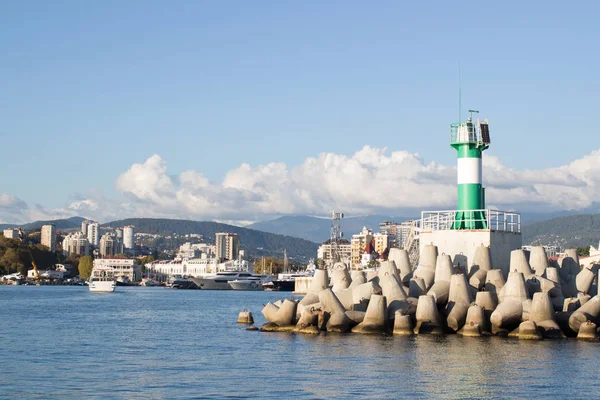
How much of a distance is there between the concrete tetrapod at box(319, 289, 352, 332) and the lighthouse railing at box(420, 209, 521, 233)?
7.29 meters

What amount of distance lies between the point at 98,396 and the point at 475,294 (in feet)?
59.0

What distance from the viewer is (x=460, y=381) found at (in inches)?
1033

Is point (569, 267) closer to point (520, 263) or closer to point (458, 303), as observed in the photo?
point (520, 263)

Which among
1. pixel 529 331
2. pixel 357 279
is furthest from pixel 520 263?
pixel 357 279

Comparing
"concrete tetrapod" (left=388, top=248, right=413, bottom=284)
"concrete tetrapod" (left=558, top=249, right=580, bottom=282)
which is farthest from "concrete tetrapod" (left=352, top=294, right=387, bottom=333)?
"concrete tetrapod" (left=558, top=249, right=580, bottom=282)

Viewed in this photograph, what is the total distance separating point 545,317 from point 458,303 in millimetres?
3345

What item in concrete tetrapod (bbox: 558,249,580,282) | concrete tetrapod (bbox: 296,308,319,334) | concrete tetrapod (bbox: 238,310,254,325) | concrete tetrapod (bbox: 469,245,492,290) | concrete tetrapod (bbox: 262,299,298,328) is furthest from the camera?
concrete tetrapod (bbox: 238,310,254,325)

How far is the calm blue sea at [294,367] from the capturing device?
2492 centimetres

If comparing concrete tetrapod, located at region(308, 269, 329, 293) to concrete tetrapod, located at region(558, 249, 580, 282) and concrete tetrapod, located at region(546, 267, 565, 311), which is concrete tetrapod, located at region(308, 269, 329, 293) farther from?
concrete tetrapod, located at region(558, 249, 580, 282)

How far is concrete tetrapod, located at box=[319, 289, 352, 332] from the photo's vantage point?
124 ft

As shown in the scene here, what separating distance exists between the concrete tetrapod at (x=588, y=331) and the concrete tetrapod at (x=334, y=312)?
882 cm

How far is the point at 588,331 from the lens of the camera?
115 feet

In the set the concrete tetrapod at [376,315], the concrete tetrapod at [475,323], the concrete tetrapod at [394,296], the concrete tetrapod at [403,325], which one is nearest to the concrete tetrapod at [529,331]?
the concrete tetrapod at [475,323]

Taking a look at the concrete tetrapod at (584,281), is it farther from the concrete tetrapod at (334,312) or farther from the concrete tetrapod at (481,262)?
the concrete tetrapod at (334,312)
